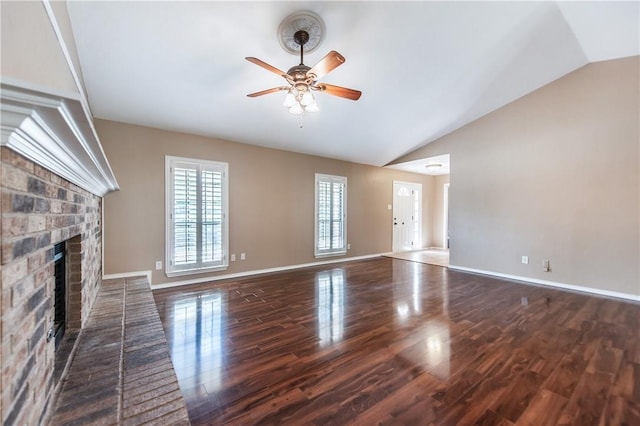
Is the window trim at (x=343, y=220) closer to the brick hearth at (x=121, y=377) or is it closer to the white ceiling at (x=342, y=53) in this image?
the white ceiling at (x=342, y=53)

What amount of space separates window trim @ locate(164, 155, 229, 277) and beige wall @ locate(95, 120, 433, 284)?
0.07 m

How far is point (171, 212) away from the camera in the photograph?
409 centimetres

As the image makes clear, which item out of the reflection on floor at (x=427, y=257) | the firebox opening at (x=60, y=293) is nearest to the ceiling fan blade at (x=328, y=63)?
the firebox opening at (x=60, y=293)

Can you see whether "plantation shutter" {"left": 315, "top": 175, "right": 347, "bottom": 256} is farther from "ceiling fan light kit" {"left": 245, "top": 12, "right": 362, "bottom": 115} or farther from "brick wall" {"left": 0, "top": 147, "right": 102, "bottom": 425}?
"brick wall" {"left": 0, "top": 147, "right": 102, "bottom": 425}

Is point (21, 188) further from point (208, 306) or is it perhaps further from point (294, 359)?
point (208, 306)

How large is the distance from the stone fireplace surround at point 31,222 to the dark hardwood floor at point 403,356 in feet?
2.75

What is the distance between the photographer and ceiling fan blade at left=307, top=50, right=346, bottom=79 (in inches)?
83.3

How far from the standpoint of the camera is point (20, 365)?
946 mm

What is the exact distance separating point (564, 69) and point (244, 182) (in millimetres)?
5358

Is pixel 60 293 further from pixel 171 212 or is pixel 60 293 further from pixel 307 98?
pixel 307 98

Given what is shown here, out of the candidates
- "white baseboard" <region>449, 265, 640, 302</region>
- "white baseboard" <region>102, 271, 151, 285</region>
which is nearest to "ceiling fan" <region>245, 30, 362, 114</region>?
"white baseboard" <region>102, 271, 151, 285</region>

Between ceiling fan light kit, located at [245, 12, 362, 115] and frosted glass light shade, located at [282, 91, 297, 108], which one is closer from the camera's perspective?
ceiling fan light kit, located at [245, 12, 362, 115]

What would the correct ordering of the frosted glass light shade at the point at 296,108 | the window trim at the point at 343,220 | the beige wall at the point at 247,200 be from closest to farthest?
1. the frosted glass light shade at the point at 296,108
2. the beige wall at the point at 247,200
3. the window trim at the point at 343,220

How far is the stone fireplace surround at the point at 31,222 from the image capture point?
798 millimetres
